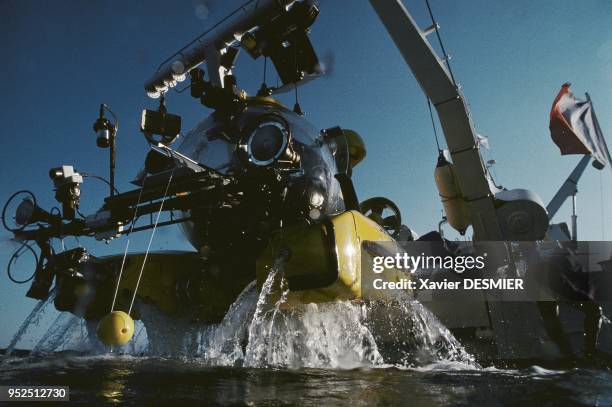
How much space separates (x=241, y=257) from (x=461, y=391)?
2624 mm

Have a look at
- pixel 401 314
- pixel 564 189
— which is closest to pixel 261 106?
pixel 401 314

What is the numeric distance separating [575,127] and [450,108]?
12.7 ft

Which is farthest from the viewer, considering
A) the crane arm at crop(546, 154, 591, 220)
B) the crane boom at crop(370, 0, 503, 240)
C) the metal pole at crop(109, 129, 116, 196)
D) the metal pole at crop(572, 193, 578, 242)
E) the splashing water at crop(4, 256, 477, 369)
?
the crane arm at crop(546, 154, 591, 220)

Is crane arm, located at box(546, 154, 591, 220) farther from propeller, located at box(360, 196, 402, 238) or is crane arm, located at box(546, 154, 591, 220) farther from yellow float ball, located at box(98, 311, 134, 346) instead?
yellow float ball, located at box(98, 311, 134, 346)

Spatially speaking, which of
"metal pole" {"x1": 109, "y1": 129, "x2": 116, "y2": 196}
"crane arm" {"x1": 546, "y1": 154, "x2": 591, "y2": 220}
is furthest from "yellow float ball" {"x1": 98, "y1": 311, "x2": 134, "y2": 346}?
"crane arm" {"x1": 546, "y1": 154, "x2": 591, "y2": 220}

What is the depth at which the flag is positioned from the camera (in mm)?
9664

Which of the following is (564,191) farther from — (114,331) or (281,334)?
(114,331)

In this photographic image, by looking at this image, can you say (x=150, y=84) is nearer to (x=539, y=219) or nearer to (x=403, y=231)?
(x=403, y=231)

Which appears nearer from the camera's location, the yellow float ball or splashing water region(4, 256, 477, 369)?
the yellow float ball

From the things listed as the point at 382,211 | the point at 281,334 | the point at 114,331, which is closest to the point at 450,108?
the point at 382,211

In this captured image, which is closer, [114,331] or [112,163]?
[114,331]

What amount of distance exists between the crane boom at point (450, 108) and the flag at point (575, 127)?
3237 mm

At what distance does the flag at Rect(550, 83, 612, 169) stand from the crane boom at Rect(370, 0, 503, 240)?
3.24 meters

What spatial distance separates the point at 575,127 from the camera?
972cm
